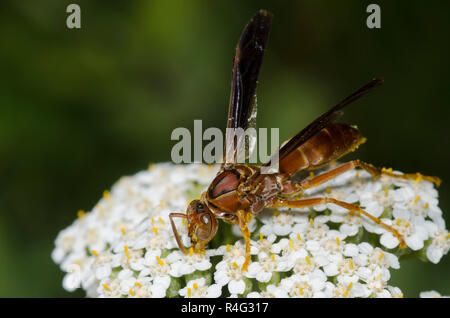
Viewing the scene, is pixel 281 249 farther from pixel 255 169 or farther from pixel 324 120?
pixel 324 120

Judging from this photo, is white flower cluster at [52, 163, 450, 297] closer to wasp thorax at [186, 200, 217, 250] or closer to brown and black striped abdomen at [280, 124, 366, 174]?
wasp thorax at [186, 200, 217, 250]

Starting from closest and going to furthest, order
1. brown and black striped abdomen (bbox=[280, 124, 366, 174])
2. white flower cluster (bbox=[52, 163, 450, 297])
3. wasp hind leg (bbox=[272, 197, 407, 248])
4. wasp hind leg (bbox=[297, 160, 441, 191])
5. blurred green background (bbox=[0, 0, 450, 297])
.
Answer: white flower cluster (bbox=[52, 163, 450, 297]), wasp hind leg (bbox=[272, 197, 407, 248]), wasp hind leg (bbox=[297, 160, 441, 191]), brown and black striped abdomen (bbox=[280, 124, 366, 174]), blurred green background (bbox=[0, 0, 450, 297])

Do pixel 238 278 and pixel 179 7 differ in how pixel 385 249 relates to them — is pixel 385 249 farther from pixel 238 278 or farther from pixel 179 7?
pixel 179 7

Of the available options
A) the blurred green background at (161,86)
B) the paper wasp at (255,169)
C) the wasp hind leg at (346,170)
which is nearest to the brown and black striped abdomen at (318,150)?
the paper wasp at (255,169)

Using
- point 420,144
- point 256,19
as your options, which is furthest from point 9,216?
point 420,144

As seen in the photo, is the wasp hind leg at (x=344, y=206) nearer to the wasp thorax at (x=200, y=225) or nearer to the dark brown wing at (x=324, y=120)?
the dark brown wing at (x=324, y=120)

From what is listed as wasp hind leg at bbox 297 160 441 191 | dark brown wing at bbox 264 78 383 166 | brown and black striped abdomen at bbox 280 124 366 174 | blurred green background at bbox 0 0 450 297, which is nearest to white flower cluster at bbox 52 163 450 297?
wasp hind leg at bbox 297 160 441 191
